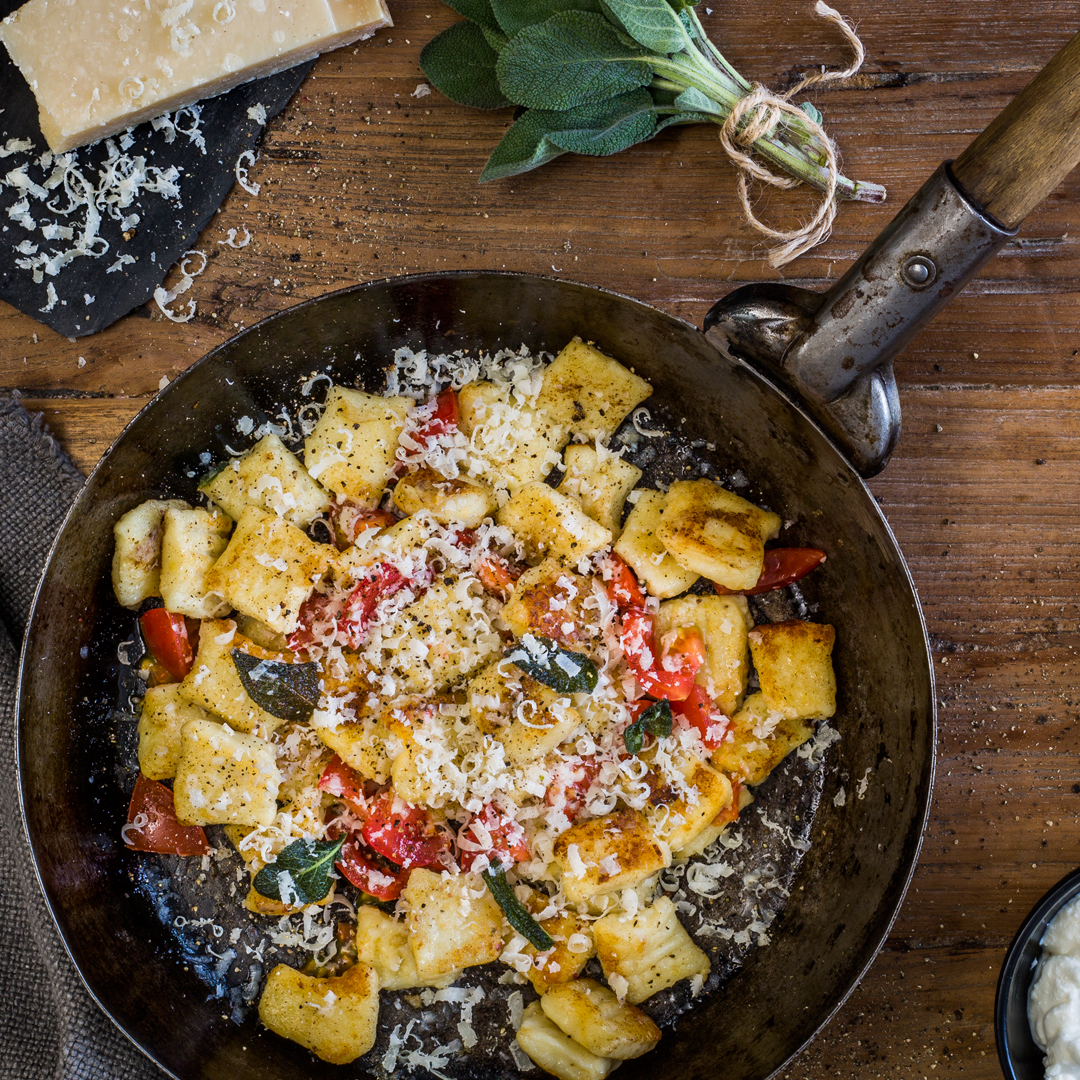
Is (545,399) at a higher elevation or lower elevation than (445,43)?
lower

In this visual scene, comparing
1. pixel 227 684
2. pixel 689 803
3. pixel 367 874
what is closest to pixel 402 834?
pixel 367 874

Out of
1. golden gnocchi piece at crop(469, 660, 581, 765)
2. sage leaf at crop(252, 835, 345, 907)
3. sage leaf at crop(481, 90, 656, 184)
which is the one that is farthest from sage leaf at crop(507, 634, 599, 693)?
sage leaf at crop(481, 90, 656, 184)

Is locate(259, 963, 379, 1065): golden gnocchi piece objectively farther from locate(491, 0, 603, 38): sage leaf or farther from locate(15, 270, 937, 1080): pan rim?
locate(491, 0, 603, 38): sage leaf

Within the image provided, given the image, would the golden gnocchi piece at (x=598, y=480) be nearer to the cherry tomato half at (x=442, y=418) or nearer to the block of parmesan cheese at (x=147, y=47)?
the cherry tomato half at (x=442, y=418)

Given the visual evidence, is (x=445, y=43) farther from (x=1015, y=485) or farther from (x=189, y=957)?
(x=189, y=957)

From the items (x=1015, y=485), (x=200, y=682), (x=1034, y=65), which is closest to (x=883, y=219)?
(x=1034, y=65)

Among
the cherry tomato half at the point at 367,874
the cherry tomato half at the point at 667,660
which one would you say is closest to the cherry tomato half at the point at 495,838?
the cherry tomato half at the point at 367,874
